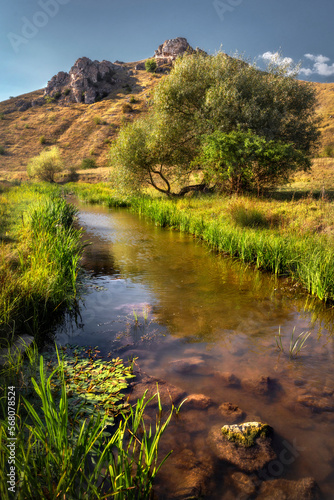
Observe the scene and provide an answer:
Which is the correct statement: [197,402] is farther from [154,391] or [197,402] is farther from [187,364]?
[187,364]

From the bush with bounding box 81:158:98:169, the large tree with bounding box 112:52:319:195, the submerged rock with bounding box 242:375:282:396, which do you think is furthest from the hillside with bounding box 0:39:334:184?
the submerged rock with bounding box 242:375:282:396

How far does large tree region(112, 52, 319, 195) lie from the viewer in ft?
57.3

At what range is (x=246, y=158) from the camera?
14.7 metres

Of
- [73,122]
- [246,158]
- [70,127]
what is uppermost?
[73,122]

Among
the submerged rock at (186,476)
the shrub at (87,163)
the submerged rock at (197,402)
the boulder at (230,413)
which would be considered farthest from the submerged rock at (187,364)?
the shrub at (87,163)

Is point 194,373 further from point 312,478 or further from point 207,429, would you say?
point 312,478

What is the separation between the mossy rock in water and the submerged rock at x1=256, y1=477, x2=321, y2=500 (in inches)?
13.5

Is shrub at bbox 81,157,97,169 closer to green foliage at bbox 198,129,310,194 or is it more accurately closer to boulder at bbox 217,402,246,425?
green foliage at bbox 198,129,310,194

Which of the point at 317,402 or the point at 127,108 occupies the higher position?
the point at 127,108

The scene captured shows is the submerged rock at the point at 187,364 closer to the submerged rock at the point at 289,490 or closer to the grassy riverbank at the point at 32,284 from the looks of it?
the submerged rock at the point at 289,490

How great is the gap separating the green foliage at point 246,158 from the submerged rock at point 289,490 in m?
12.1

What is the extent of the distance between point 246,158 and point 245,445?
1392cm

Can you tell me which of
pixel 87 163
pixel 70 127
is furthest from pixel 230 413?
pixel 70 127

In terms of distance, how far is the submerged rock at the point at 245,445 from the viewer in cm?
256
